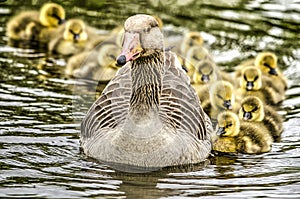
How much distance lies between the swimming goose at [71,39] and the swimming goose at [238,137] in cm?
296

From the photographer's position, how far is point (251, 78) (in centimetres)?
991

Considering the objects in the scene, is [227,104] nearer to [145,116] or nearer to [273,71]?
[273,71]

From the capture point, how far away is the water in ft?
23.7

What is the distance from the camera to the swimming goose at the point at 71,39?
444 inches

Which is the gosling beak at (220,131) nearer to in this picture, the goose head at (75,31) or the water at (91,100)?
the water at (91,100)

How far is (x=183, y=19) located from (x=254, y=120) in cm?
338

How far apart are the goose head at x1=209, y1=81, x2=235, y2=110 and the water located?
579 mm

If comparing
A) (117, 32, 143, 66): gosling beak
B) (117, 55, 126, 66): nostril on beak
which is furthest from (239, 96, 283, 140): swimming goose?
(117, 55, 126, 66): nostril on beak

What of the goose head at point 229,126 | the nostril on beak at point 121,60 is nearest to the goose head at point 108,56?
the goose head at point 229,126

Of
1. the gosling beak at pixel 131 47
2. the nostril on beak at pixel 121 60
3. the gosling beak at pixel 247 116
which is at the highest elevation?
the gosling beak at pixel 131 47

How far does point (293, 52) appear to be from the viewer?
36.9 ft

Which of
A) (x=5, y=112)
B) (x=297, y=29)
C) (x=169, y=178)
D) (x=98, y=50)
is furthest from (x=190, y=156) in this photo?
(x=297, y=29)

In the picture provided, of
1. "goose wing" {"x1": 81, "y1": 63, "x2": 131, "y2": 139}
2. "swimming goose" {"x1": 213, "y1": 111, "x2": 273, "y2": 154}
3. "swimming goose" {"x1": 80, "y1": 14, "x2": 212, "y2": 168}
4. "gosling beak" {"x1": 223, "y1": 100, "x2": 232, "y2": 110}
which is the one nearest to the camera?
"swimming goose" {"x1": 80, "y1": 14, "x2": 212, "y2": 168}

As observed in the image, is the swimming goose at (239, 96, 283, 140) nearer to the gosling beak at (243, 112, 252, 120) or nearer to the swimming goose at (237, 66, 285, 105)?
the gosling beak at (243, 112, 252, 120)
